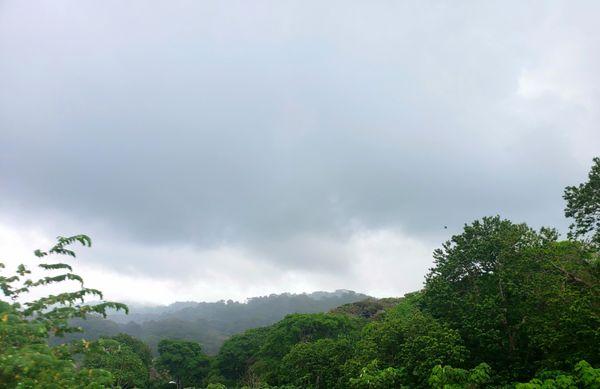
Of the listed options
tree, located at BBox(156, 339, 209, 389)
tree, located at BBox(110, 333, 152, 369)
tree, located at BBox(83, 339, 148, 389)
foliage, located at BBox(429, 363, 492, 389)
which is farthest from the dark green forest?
tree, located at BBox(110, 333, 152, 369)

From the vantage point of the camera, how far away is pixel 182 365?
253ft

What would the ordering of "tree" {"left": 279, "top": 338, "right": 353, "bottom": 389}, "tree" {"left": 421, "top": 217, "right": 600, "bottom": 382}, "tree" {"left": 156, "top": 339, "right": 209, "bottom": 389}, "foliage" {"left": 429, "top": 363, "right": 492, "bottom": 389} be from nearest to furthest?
1. "foliage" {"left": 429, "top": 363, "right": 492, "bottom": 389}
2. "tree" {"left": 421, "top": 217, "right": 600, "bottom": 382}
3. "tree" {"left": 279, "top": 338, "right": 353, "bottom": 389}
4. "tree" {"left": 156, "top": 339, "right": 209, "bottom": 389}

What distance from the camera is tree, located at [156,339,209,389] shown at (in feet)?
252

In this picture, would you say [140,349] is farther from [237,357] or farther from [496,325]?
[496,325]

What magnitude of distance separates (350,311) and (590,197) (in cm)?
6169

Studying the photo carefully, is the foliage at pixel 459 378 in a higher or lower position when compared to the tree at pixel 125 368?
lower

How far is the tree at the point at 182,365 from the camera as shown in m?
76.7

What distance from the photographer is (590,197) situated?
25.5 meters

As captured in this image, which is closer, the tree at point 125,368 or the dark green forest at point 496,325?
the dark green forest at point 496,325

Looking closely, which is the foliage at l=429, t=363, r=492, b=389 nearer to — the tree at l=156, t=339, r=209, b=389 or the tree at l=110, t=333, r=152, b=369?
the tree at l=156, t=339, r=209, b=389

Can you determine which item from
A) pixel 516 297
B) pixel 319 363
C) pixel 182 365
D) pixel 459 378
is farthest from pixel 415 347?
pixel 182 365

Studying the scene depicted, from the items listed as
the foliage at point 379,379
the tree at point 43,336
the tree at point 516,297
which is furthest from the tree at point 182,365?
the tree at point 43,336

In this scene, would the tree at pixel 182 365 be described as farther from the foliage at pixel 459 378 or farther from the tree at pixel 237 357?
the foliage at pixel 459 378

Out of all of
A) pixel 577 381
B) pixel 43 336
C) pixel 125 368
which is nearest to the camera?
pixel 43 336
